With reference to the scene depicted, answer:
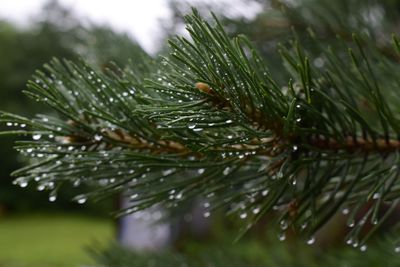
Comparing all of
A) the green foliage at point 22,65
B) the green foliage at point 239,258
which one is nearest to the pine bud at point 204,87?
the green foliage at point 239,258

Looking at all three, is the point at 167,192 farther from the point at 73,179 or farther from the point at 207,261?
the point at 207,261

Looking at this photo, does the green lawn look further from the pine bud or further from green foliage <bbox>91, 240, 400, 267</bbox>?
the pine bud

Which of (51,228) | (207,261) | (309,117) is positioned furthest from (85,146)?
(51,228)

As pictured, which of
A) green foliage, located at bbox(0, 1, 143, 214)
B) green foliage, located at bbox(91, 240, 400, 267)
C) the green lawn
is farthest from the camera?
green foliage, located at bbox(0, 1, 143, 214)

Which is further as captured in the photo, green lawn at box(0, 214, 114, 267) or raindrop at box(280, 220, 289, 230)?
green lawn at box(0, 214, 114, 267)

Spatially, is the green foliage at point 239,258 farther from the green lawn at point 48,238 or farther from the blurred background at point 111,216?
the green lawn at point 48,238

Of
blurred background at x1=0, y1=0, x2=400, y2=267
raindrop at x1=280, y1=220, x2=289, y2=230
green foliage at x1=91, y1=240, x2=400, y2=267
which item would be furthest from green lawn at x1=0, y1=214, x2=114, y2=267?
raindrop at x1=280, y1=220, x2=289, y2=230

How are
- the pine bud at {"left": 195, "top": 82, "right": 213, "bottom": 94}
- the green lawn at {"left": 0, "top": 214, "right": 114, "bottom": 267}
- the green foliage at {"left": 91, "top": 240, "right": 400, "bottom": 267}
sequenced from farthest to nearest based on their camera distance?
the green lawn at {"left": 0, "top": 214, "right": 114, "bottom": 267} → the green foliage at {"left": 91, "top": 240, "right": 400, "bottom": 267} → the pine bud at {"left": 195, "top": 82, "right": 213, "bottom": 94}

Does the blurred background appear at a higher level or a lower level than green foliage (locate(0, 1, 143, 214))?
lower
